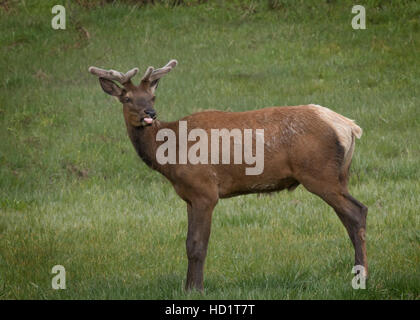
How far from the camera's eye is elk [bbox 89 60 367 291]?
678 centimetres

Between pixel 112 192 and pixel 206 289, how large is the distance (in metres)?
4.32

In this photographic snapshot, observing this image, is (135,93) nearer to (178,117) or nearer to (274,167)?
(274,167)

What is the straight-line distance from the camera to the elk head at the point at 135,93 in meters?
6.90

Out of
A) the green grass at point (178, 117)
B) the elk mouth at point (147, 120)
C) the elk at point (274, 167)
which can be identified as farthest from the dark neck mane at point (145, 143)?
the green grass at point (178, 117)

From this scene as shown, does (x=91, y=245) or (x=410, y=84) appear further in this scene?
(x=410, y=84)

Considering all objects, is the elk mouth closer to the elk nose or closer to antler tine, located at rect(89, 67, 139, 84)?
the elk nose

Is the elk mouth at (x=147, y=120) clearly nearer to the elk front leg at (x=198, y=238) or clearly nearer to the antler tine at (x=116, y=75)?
the antler tine at (x=116, y=75)

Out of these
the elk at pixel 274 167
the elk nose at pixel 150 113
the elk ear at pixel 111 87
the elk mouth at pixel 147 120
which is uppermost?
the elk ear at pixel 111 87

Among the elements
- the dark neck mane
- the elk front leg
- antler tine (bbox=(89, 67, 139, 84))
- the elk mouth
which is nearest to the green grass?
the elk front leg

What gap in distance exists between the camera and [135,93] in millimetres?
6945

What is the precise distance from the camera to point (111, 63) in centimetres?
1614

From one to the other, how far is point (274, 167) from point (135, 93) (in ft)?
4.69
